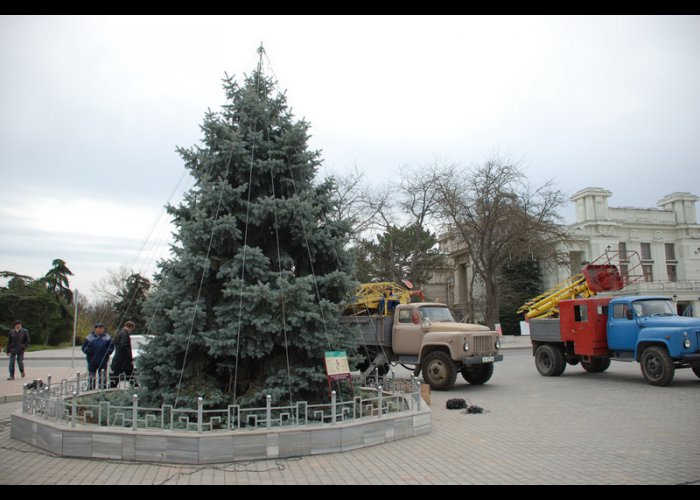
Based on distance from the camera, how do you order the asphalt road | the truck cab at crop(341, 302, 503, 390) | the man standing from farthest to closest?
1. the man standing
2. the truck cab at crop(341, 302, 503, 390)
3. the asphalt road

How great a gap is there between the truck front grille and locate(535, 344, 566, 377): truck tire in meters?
3.70

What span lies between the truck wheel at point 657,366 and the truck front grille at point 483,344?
149 inches

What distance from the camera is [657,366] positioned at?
40.9 ft

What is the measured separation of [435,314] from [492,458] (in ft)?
25.6

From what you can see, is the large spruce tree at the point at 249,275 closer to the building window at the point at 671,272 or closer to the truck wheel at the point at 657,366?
the truck wheel at the point at 657,366

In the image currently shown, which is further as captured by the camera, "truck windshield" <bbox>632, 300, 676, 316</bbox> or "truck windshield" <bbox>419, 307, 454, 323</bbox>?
"truck windshield" <bbox>419, 307, 454, 323</bbox>

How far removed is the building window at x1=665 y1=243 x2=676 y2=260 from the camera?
176 ft

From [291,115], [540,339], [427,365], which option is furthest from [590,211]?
[291,115]

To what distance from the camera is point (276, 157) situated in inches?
341

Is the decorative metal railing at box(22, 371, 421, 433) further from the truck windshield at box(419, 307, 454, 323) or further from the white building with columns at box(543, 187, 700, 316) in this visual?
the white building with columns at box(543, 187, 700, 316)

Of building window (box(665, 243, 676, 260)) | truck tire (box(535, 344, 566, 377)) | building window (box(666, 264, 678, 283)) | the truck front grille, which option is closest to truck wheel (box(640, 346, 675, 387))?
truck tire (box(535, 344, 566, 377))

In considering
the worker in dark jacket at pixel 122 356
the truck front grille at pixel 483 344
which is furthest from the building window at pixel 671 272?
the worker in dark jacket at pixel 122 356

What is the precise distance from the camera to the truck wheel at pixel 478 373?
535 inches
